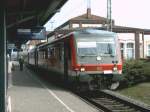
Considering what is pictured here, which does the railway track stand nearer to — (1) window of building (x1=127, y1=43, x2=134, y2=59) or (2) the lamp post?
(2) the lamp post

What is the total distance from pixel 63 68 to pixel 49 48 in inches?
214

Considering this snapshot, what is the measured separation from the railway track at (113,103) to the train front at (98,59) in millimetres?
684

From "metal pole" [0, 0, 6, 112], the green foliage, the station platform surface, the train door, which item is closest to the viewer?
"metal pole" [0, 0, 6, 112]

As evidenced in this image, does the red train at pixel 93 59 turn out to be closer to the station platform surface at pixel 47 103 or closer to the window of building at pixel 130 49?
the station platform surface at pixel 47 103

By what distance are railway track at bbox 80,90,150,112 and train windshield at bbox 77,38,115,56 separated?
1830 mm

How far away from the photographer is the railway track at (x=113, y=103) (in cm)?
1680

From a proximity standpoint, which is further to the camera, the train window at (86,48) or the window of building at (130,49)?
the window of building at (130,49)

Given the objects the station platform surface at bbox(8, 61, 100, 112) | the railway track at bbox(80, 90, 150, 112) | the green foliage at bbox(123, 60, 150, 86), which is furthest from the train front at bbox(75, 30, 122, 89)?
the green foliage at bbox(123, 60, 150, 86)

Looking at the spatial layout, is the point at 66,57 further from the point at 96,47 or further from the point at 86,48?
the point at 96,47

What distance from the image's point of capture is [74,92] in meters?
23.8

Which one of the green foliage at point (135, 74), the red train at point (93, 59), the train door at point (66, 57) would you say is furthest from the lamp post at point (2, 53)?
the green foliage at point (135, 74)

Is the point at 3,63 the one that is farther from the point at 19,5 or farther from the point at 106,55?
the point at 106,55

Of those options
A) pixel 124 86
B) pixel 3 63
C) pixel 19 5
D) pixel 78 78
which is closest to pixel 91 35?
pixel 78 78

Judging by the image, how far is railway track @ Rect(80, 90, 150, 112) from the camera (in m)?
16.8
